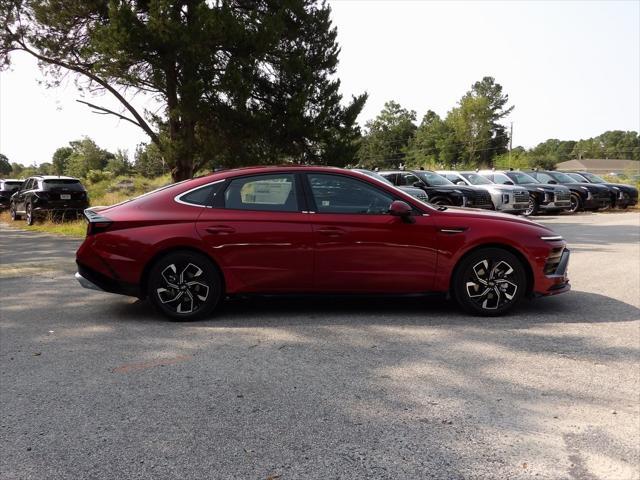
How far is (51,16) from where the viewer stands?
17.5m

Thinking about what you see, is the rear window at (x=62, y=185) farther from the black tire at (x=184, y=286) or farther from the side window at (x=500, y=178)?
the side window at (x=500, y=178)

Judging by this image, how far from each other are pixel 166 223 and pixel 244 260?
87cm

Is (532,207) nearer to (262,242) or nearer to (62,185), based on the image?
(62,185)

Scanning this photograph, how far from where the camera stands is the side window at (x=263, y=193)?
18.7 ft

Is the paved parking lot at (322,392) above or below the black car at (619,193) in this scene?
below

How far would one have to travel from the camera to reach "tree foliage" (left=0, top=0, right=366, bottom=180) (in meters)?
15.2

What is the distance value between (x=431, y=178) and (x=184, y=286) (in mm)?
14959

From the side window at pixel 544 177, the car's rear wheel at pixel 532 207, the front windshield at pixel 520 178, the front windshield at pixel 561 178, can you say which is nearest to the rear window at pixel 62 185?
the car's rear wheel at pixel 532 207

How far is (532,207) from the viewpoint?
2123 centimetres

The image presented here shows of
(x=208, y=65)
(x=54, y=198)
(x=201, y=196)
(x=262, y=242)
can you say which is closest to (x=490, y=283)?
(x=262, y=242)

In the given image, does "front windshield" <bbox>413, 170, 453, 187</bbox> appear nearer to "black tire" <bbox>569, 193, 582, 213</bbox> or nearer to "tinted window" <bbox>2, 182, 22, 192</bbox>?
"black tire" <bbox>569, 193, 582, 213</bbox>

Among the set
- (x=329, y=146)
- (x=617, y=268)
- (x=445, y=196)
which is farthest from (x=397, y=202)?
(x=329, y=146)

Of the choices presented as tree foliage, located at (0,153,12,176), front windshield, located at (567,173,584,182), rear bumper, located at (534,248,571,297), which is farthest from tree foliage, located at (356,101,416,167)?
rear bumper, located at (534,248,571,297)

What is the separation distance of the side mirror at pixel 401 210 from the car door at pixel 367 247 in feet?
0.15
